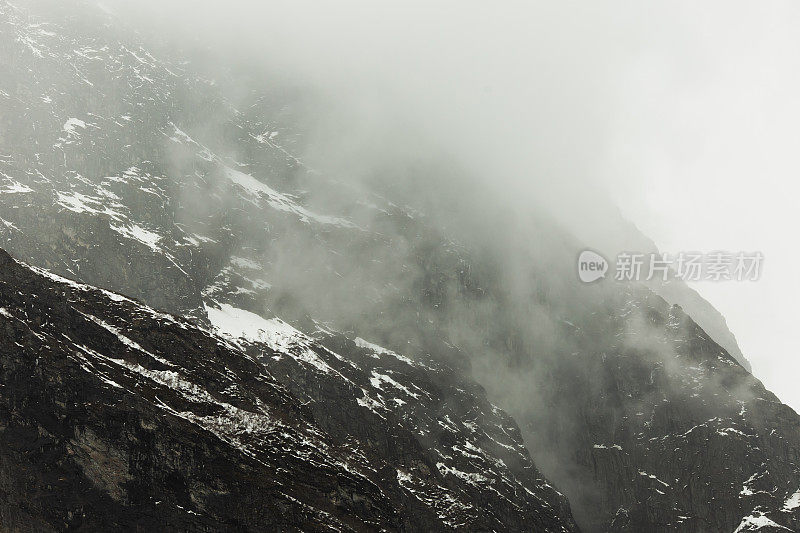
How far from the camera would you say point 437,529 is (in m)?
151

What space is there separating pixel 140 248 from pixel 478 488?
9789cm

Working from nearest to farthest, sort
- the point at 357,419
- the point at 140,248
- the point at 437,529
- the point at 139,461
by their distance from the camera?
1. the point at 139,461
2. the point at 437,529
3. the point at 357,419
4. the point at 140,248

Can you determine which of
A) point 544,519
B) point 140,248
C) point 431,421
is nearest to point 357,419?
point 431,421

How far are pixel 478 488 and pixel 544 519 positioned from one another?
754 inches

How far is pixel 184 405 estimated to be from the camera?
323ft

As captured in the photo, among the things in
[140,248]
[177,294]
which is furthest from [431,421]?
[140,248]

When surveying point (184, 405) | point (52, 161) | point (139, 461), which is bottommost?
point (139, 461)

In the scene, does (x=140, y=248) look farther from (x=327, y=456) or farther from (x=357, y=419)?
(x=327, y=456)

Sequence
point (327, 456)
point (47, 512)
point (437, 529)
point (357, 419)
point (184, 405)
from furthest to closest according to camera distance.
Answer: point (357, 419), point (437, 529), point (327, 456), point (184, 405), point (47, 512)

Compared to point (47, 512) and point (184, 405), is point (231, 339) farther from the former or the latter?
point (47, 512)

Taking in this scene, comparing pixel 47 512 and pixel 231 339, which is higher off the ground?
pixel 231 339

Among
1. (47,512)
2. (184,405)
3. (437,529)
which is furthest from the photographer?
(437,529)

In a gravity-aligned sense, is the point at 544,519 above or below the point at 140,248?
below

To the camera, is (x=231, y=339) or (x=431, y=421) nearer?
(x=231, y=339)
